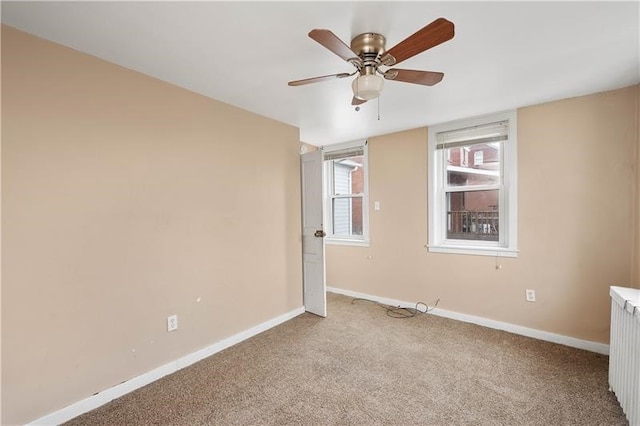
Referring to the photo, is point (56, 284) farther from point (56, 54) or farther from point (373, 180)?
point (373, 180)

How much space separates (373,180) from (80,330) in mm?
3291

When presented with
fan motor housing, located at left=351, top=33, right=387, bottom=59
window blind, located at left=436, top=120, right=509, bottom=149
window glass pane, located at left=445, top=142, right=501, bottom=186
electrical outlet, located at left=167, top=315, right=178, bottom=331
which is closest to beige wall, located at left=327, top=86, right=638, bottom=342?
window blind, located at left=436, top=120, right=509, bottom=149

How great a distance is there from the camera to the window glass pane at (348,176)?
4.18 metres

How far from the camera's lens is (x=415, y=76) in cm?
168

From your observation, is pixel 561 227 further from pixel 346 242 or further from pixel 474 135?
pixel 346 242

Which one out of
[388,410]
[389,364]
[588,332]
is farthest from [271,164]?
[588,332]

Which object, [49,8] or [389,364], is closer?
[49,8]

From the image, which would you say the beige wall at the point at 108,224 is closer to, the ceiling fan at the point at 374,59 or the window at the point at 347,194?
the ceiling fan at the point at 374,59

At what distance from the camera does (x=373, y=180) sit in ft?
12.8

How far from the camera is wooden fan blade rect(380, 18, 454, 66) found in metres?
1.23

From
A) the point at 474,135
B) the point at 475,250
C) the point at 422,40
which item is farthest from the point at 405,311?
the point at 422,40

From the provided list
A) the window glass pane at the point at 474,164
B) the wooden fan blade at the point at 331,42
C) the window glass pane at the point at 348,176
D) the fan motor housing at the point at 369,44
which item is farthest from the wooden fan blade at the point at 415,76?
the window glass pane at the point at 348,176

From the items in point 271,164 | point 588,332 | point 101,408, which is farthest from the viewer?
point 271,164

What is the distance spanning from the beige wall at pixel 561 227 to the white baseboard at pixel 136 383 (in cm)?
224
